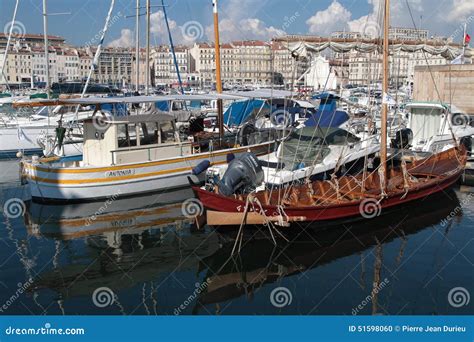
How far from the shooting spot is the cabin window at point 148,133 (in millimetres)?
18172

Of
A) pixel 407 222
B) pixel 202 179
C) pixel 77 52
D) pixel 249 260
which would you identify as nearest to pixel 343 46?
pixel 202 179

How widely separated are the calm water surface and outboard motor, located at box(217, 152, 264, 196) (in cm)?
141

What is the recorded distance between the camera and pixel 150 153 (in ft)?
59.7

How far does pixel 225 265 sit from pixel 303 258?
1.99 m

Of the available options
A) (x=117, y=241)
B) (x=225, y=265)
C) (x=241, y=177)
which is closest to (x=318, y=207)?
(x=241, y=177)

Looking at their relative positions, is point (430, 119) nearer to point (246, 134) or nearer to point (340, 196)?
point (246, 134)

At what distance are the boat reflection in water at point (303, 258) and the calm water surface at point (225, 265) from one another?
3cm

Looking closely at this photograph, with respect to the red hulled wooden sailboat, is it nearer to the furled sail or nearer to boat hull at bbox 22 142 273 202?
boat hull at bbox 22 142 273 202

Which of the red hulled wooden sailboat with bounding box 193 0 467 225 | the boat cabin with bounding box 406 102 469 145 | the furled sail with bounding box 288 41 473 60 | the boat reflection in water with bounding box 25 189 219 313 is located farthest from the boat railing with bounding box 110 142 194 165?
the furled sail with bounding box 288 41 473 60

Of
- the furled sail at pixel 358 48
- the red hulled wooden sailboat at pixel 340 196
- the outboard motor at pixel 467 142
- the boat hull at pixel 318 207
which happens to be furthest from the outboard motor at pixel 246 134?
the outboard motor at pixel 467 142

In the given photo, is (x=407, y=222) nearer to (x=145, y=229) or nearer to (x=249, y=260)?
(x=249, y=260)

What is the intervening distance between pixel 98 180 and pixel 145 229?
11.6 ft

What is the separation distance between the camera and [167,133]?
1883cm

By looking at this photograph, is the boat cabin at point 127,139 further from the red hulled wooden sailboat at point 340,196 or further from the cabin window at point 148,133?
the red hulled wooden sailboat at point 340,196
